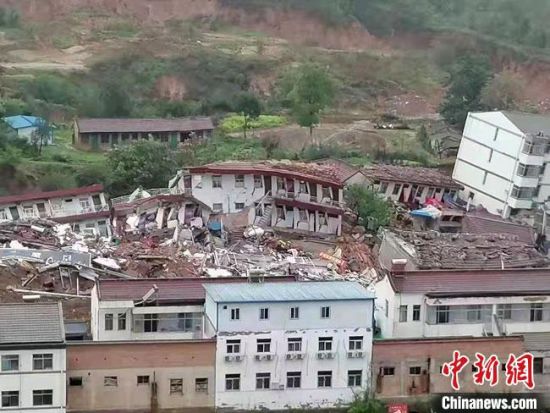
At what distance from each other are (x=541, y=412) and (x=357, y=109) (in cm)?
2504

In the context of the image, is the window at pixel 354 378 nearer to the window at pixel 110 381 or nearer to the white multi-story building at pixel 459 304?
the white multi-story building at pixel 459 304

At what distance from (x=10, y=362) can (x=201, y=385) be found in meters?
2.76

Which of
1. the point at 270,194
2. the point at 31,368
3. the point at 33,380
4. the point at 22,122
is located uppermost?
the point at 31,368

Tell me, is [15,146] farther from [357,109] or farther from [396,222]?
[357,109]

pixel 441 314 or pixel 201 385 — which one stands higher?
pixel 441 314

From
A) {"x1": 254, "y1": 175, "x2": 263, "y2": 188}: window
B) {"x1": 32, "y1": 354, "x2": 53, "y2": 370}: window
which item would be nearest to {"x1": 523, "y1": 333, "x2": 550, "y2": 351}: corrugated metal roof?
{"x1": 32, "y1": 354, "x2": 53, "y2": 370}: window

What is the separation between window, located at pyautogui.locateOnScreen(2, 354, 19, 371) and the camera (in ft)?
51.2

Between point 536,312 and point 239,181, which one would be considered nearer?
point 536,312

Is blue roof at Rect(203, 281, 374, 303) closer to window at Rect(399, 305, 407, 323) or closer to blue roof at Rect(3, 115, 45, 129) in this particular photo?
window at Rect(399, 305, 407, 323)

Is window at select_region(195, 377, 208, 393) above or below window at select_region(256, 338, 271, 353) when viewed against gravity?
below

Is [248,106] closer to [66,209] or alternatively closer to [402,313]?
[66,209]

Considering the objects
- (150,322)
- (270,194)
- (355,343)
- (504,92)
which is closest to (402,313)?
(355,343)

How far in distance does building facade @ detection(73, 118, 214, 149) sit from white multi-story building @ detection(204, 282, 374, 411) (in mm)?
15355

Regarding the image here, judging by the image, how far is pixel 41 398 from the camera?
15.8 metres
